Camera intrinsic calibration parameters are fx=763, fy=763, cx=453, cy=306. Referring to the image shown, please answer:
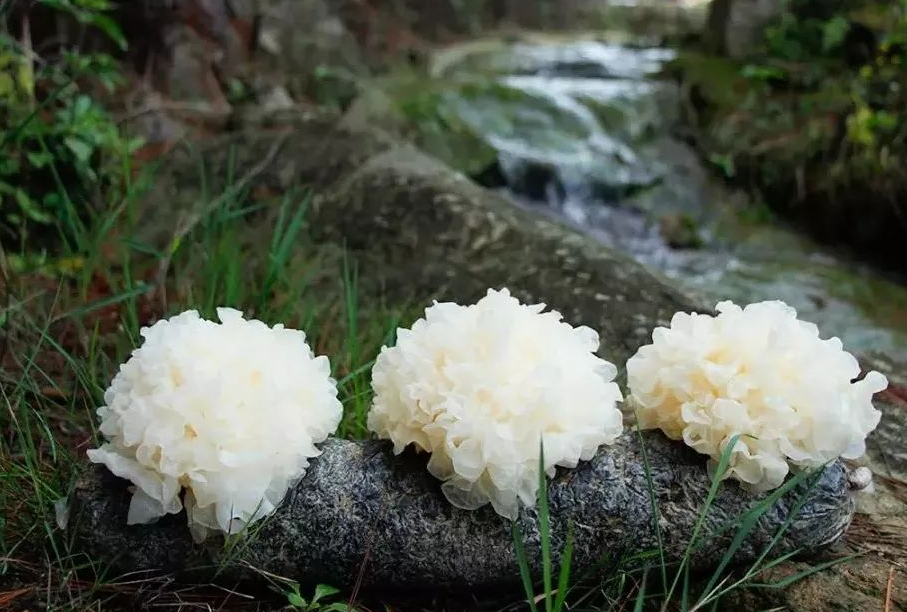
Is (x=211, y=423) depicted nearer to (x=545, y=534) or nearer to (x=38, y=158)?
(x=545, y=534)

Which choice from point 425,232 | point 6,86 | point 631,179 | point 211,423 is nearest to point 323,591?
point 211,423

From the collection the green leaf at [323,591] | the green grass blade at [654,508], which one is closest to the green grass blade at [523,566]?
the green grass blade at [654,508]

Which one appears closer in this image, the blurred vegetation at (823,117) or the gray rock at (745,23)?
the blurred vegetation at (823,117)

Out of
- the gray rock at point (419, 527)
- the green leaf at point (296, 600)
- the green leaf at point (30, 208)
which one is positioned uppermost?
the gray rock at point (419, 527)

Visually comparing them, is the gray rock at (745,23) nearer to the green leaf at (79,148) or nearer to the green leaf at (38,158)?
the green leaf at (79,148)

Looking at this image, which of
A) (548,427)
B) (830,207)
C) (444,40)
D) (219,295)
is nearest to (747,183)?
(830,207)

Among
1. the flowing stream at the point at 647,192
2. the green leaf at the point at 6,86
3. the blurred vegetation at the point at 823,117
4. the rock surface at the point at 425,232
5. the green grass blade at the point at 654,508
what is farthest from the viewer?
the blurred vegetation at the point at 823,117
